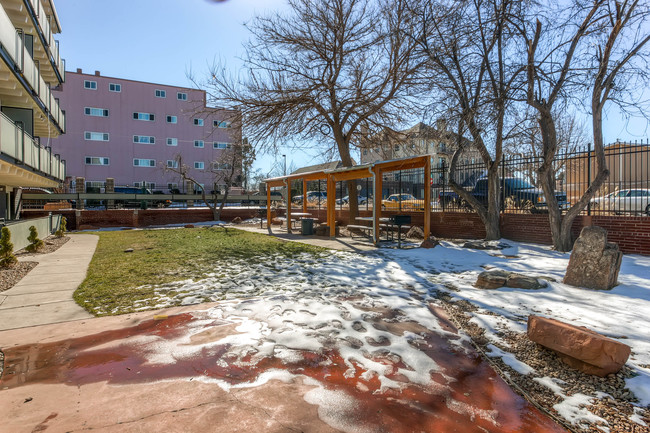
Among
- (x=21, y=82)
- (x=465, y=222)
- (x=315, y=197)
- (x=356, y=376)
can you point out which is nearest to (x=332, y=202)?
(x=465, y=222)

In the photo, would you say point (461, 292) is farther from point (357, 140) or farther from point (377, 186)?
point (357, 140)

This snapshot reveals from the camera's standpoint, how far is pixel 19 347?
11.5ft

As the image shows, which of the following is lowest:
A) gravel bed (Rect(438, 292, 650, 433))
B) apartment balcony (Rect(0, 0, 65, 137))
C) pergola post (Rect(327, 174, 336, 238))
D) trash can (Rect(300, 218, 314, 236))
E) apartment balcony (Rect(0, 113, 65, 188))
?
gravel bed (Rect(438, 292, 650, 433))

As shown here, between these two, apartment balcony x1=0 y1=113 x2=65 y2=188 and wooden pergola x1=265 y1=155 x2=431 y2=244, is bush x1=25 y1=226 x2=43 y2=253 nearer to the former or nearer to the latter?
apartment balcony x1=0 y1=113 x2=65 y2=188

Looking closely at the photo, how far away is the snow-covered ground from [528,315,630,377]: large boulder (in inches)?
7.9

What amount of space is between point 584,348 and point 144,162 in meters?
40.2

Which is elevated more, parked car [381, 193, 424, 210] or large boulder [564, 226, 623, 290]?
parked car [381, 193, 424, 210]

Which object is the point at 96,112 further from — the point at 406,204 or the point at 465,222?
the point at 465,222

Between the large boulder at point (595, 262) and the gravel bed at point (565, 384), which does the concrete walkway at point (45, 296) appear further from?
the large boulder at point (595, 262)

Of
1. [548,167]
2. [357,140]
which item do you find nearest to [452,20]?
[548,167]

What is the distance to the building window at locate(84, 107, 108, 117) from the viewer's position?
112 feet

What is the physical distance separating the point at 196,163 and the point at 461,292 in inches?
1495

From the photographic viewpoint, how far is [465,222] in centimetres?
1220

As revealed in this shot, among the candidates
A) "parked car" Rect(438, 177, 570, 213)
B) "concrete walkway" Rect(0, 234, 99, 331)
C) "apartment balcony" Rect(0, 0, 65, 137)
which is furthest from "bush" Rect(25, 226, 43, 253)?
"parked car" Rect(438, 177, 570, 213)
